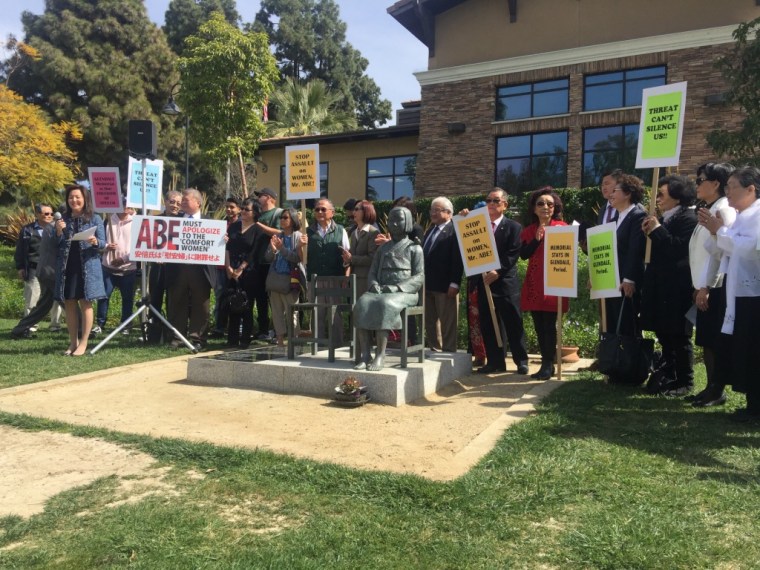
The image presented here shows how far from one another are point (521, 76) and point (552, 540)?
2042 cm

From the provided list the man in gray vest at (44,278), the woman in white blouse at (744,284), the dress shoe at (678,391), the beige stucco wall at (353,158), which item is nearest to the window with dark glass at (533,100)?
the beige stucco wall at (353,158)

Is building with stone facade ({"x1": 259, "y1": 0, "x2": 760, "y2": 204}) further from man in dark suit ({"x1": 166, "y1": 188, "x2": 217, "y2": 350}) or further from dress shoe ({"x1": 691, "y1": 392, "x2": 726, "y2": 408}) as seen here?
dress shoe ({"x1": 691, "y1": 392, "x2": 726, "y2": 408})

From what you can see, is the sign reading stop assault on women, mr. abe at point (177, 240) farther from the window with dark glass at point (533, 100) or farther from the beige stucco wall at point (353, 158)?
the beige stucco wall at point (353, 158)

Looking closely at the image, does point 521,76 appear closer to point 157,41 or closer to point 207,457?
point 207,457

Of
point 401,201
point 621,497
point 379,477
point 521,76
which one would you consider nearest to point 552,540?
point 621,497

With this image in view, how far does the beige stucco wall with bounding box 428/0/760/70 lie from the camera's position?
18.7m

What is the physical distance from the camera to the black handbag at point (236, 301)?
892cm

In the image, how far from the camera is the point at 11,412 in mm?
5500

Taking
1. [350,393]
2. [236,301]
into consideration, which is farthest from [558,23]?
[350,393]

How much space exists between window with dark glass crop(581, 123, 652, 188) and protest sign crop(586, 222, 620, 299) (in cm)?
1426

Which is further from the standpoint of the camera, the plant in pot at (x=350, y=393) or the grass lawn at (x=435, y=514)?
the plant in pot at (x=350, y=393)

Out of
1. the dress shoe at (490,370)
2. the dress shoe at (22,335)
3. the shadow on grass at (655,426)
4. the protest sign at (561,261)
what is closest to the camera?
the shadow on grass at (655,426)

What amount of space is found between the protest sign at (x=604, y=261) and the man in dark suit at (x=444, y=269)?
5.31 feet

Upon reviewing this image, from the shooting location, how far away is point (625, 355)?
19.6ft
